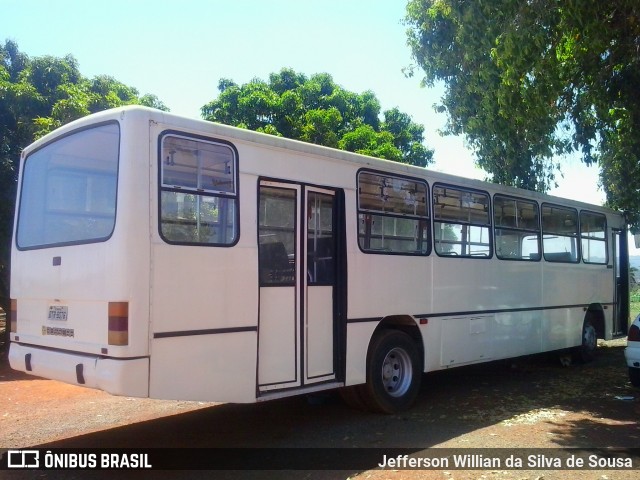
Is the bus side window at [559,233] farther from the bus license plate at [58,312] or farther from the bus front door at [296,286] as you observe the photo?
the bus license plate at [58,312]

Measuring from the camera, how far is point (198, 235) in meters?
5.57

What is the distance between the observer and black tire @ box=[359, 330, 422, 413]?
7250mm

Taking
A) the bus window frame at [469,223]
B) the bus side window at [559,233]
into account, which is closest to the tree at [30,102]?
the bus window frame at [469,223]

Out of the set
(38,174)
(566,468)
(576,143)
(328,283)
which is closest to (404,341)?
(328,283)

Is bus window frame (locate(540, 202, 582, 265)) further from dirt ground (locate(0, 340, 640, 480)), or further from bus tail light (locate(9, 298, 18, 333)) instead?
bus tail light (locate(9, 298, 18, 333))

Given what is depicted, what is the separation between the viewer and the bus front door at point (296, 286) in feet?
20.2

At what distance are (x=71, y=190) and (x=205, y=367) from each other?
229cm

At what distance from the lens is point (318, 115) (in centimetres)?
1770

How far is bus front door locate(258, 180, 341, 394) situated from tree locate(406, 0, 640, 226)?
3574 mm

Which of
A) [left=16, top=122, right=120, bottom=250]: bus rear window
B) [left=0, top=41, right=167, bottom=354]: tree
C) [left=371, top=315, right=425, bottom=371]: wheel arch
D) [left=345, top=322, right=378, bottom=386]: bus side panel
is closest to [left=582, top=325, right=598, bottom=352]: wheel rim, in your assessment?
[left=371, top=315, right=425, bottom=371]: wheel arch

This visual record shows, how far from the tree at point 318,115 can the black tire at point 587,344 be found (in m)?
7.59

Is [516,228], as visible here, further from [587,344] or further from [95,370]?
[95,370]

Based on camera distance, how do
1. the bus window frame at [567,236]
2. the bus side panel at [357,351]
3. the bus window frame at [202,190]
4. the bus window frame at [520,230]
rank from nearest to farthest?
the bus window frame at [202,190]
the bus side panel at [357,351]
the bus window frame at [520,230]
the bus window frame at [567,236]

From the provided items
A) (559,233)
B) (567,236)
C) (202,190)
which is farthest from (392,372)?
(567,236)
